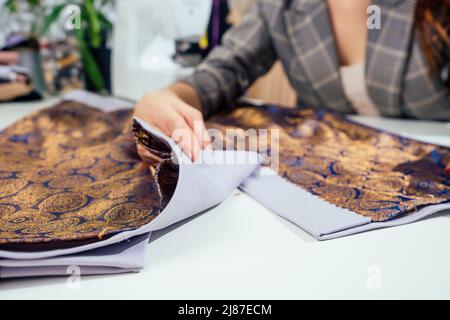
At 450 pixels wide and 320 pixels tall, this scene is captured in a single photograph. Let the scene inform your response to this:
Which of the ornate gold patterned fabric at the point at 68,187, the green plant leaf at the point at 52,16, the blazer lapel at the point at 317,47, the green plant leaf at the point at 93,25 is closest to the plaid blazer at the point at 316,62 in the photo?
the blazer lapel at the point at 317,47

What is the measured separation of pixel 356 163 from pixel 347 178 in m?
0.07

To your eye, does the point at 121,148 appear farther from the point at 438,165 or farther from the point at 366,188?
the point at 438,165

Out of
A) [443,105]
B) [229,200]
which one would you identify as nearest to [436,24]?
[443,105]

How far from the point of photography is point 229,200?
0.51 meters

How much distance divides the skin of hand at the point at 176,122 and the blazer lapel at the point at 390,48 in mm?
528

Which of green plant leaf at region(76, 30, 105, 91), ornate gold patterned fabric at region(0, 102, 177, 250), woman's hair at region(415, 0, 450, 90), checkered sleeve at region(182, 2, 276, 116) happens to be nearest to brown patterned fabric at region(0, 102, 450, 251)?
ornate gold patterned fabric at region(0, 102, 177, 250)

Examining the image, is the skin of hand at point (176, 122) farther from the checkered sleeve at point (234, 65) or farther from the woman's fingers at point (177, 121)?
the checkered sleeve at point (234, 65)

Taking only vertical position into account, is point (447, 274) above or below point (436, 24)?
below

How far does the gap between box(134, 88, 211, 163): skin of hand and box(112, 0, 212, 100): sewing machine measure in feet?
1.43

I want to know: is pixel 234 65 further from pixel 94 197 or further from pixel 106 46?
pixel 94 197

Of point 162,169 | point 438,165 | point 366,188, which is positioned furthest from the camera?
point 438,165

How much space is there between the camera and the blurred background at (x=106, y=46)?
3.60 feet

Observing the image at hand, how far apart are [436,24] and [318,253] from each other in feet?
2.51

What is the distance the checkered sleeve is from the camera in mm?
956
